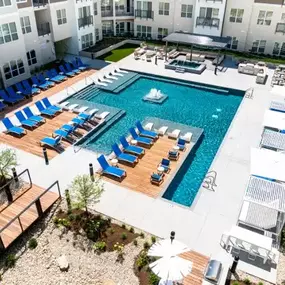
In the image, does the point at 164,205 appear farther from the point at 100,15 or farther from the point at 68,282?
the point at 100,15

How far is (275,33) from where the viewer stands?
34.0 m

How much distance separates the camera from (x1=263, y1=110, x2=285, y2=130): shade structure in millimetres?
18656

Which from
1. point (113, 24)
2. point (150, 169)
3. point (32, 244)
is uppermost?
point (113, 24)

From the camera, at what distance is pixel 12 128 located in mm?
20484

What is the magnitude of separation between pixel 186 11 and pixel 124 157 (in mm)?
26771

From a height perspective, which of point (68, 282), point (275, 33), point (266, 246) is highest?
point (275, 33)

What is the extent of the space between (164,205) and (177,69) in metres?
19.9

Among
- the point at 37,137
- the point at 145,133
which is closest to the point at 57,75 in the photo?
the point at 37,137

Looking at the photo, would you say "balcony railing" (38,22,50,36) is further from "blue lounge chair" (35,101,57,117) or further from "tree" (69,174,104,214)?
"tree" (69,174,104,214)

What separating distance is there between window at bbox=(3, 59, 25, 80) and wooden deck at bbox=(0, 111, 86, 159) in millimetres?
8135

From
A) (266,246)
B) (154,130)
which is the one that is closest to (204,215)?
(266,246)

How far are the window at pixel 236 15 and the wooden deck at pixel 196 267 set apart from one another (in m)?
30.9

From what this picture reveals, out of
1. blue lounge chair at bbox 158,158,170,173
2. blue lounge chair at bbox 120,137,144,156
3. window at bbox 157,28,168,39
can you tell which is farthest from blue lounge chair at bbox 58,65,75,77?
blue lounge chair at bbox 158,158,170,173

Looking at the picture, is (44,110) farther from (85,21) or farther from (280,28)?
(280,28)
